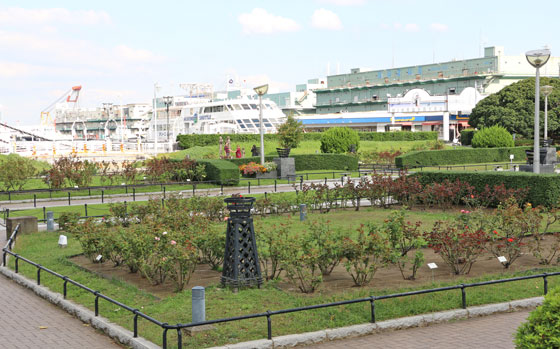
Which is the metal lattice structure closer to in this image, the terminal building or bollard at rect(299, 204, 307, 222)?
bollard at rect(299, 204, 307, 222)

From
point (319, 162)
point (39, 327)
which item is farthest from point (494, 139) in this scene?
point (39, 327)

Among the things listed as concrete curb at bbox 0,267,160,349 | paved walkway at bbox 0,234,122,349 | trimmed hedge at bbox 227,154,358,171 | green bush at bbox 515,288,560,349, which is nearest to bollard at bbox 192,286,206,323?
concrete curb at bbox 0,267,160,349

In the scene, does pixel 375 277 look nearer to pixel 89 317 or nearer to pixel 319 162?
pixel 89 317

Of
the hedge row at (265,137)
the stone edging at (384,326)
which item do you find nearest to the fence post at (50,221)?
the stone edging at (384,326)

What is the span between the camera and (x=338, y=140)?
1793 inches

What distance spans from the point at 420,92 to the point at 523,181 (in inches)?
2694

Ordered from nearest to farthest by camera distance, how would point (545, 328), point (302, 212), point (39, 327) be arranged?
point (545, 328) → point (39, 327) → point (302, 212)

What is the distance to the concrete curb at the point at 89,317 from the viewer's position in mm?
7680

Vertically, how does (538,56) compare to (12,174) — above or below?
above

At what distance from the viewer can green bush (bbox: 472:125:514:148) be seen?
48375 millimetres

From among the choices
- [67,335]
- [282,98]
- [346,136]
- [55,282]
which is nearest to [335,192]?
[55,282]

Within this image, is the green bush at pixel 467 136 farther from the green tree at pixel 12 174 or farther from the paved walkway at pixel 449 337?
the paved walkway at pixel 449 337

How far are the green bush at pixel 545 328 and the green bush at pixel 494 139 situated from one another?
150 feet

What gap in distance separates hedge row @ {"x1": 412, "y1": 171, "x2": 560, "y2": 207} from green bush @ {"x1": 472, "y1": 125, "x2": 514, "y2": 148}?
2855 centimetres
